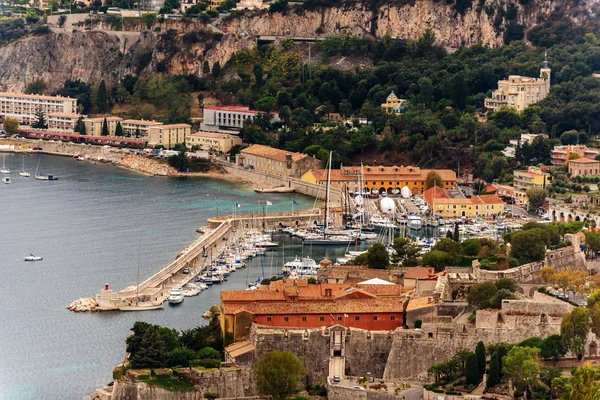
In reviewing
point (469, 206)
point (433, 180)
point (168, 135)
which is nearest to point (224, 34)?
point (168, 135)

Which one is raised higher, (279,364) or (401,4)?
(401,4)

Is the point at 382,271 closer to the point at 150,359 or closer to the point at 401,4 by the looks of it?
the point at 150,359

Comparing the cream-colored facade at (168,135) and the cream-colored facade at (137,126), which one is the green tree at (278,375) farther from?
the cream-colored facade at (137,126)

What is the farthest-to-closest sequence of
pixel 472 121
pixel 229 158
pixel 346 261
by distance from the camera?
pixel 229 158 < pixel 472 121 < pixel 346 261

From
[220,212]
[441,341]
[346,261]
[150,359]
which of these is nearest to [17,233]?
[220,212]

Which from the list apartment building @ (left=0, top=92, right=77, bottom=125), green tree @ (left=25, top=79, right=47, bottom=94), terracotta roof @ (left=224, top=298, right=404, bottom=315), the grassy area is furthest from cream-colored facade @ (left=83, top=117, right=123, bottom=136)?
the grassy area

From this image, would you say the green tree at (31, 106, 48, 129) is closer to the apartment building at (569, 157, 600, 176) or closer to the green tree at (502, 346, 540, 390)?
the apartment building at (569, 157, 600, 176)

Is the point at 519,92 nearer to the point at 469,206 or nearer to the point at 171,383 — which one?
the point at 469,206
